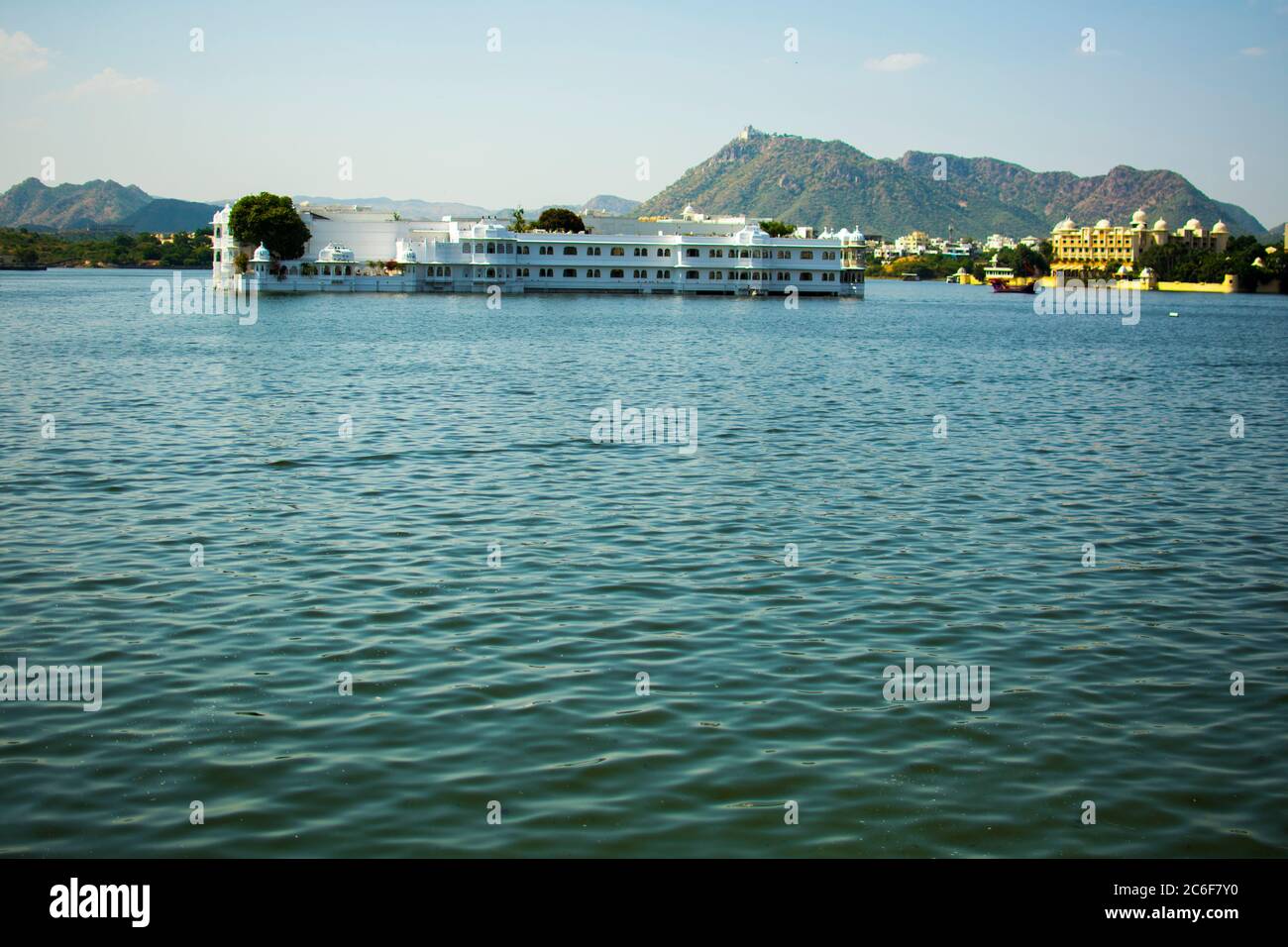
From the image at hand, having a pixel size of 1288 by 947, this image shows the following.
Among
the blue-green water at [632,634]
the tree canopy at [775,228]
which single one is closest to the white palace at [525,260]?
the tree canopy at [775,228]

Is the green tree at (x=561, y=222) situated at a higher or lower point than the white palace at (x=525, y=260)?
higher

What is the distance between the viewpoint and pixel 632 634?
1155 centimetres

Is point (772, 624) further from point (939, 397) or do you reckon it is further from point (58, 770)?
point (939, 397)

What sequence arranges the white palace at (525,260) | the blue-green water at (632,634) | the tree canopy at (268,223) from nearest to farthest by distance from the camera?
the blue-green water at (632,634)
the tree canopy at (268,223)
the white palace at (525,260)

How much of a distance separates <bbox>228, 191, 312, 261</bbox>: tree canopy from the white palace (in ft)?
5.80

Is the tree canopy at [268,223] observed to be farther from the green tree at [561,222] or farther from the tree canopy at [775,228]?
the tree canopy at [775,228]

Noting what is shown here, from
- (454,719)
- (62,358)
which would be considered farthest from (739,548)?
(62,358)

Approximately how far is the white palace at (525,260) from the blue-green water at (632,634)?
9014 cm

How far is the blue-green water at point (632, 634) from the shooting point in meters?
8.02

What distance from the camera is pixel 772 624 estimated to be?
472 inches

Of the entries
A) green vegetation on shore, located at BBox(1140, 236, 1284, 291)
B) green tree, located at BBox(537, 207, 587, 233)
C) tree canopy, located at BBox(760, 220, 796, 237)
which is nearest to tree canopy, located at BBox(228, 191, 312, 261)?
green tree, located at BBox(537, 207, 587, 233)

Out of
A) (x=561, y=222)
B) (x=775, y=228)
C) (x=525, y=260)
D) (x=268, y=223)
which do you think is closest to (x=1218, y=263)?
(x=775, y=228)

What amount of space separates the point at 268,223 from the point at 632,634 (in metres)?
108
